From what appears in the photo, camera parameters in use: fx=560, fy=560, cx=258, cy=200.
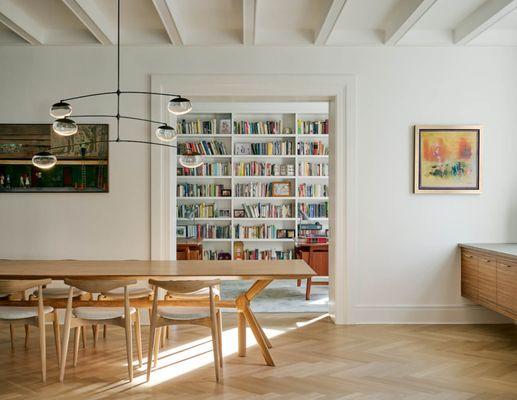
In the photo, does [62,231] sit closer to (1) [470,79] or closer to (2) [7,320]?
(2) [7,320]

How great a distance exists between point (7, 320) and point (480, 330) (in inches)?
164

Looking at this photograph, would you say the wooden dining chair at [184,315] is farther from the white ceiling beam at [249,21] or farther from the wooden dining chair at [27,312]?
the white ceiling beam at [249,21]

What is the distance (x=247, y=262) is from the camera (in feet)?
15.4

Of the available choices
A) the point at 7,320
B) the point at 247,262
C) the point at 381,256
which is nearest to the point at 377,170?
the point at 381,256

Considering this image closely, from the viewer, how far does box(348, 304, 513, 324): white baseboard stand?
18.5ft

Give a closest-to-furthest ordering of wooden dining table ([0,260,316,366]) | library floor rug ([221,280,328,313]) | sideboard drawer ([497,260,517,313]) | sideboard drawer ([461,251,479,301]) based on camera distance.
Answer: wooden dining table ([0,260,316,366]) → sideboard drawer ([497,260,517,313]) → sideboard drawer ([461,251,479,301]) → library floor rug ([221,280,328,313])

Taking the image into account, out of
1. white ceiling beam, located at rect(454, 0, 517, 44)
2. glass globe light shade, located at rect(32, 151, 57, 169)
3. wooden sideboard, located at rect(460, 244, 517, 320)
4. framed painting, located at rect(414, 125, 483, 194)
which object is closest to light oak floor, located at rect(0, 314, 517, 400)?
wooden sideboard, located at rect(460, 244, 517, 320)

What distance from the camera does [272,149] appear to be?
916cm

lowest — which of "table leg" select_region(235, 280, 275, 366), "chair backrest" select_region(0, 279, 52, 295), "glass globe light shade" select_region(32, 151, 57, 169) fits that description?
"table leg" select_region(235, 280, 275, 366)

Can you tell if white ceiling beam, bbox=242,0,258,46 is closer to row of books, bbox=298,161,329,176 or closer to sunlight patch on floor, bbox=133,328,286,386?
sunlight patch on floor, bbox=133,328,286,386

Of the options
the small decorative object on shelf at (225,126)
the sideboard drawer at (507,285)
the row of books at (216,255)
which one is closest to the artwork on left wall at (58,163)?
the small decorative object on shelf at (225,126)

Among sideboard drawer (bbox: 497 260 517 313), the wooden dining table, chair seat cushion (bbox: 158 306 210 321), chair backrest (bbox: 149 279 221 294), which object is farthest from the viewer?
sideboard drawer (bbox: 497 260 517 313)

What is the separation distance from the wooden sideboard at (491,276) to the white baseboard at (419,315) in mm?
205

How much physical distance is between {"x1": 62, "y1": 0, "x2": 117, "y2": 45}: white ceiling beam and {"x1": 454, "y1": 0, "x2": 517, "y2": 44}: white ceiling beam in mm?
3335
